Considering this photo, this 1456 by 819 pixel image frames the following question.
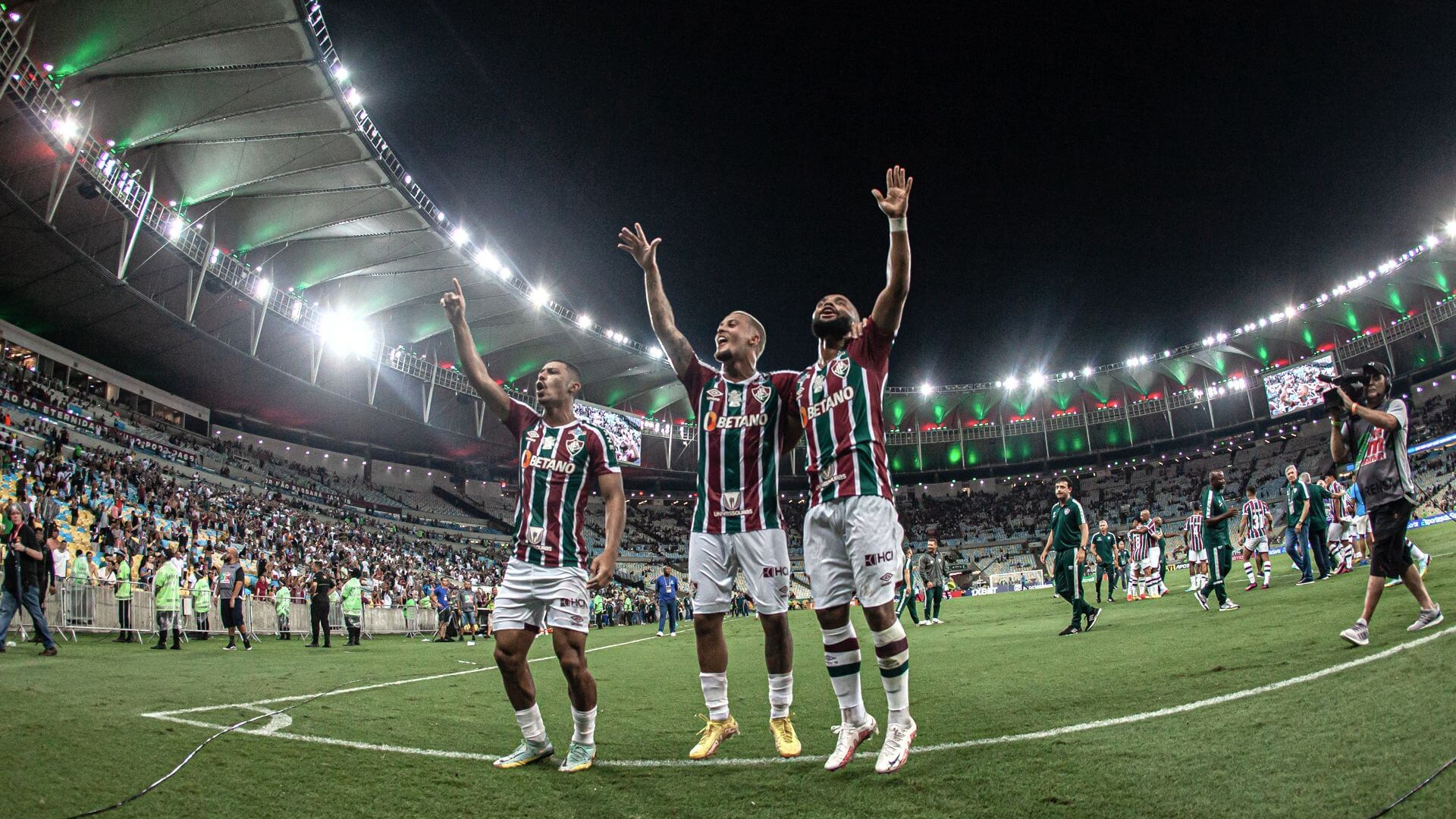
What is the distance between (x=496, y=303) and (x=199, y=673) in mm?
35361

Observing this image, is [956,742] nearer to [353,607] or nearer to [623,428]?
[353,607]

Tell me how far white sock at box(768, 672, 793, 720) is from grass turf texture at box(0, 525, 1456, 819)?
21 centimetres

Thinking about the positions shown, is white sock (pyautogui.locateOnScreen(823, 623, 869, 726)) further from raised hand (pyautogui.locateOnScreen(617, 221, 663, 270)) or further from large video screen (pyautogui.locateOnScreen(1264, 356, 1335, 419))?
large video screen (pyautogui.locateOnScreen(1264, 356, 1335, 419))

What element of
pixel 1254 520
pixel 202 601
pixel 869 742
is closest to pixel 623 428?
pixel 202 601

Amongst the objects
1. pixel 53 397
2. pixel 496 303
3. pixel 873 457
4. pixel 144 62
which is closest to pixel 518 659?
pixel 873 457

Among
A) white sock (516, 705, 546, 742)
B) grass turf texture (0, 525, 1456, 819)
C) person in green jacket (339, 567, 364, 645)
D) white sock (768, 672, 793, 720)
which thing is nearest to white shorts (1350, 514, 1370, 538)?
grass turf texture (0, 525, 1456, 819)

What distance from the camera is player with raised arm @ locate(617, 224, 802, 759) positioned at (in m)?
4.15

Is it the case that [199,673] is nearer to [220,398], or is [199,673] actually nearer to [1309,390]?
[220,398]

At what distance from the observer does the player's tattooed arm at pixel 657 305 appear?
461 centimetres

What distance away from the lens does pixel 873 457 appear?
3889mm

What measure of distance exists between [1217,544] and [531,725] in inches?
415

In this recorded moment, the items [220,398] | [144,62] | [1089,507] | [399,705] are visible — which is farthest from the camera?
[1089,507]

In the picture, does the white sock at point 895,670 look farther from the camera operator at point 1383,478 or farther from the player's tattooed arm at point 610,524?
the camera operator at point 1383,478

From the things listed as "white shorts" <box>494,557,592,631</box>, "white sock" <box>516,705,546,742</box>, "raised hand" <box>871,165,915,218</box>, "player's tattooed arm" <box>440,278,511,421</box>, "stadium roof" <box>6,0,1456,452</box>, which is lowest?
"white sock" <box>516,705,546,742</box>
